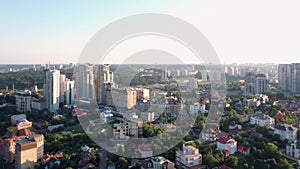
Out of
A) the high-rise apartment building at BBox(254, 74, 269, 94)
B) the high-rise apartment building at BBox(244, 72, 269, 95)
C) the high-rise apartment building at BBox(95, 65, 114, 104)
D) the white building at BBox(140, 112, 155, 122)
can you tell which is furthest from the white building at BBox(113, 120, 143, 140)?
the high-rise apartment building at BBox(254, 74, 269, 94)

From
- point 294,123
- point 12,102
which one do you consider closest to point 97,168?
point 294,123

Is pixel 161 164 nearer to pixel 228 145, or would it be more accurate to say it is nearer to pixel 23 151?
pixel 228 145

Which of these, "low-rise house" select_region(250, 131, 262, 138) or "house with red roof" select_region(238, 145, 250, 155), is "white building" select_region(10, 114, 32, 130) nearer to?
"house with red roof" select_region(238, 145, 250, 155)

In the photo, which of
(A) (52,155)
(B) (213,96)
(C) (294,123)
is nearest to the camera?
(A) (52,155)

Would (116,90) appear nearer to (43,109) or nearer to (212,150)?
(43,109)

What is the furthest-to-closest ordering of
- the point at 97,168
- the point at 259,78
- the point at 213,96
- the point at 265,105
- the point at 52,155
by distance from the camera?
the point at 259,78
the point at 213,96
the point at 265,105
the point at 52,155
the point at 97,168

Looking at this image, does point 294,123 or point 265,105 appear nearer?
point 294,123

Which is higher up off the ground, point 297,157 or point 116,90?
point 116,90
